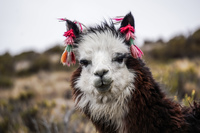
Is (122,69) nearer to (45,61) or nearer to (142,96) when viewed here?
(142,96)

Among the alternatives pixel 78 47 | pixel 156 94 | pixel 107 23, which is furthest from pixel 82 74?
pixel 156 94

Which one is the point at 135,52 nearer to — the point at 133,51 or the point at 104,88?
the point at 133,51

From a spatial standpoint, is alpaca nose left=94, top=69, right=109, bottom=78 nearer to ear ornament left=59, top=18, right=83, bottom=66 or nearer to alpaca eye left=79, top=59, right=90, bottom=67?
alpaca eye left=79, top=59, right=90, bottom=67

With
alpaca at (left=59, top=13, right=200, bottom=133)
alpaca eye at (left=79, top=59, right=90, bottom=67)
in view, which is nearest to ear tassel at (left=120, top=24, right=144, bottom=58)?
alpaca at (left=59, top=13, right=200, bottom=133)

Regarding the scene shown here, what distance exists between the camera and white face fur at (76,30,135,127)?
231 cm

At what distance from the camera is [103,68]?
2240mm

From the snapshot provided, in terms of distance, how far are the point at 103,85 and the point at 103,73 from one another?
0.17 metres

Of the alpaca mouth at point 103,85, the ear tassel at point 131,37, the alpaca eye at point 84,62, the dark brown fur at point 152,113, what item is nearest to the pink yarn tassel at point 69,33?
the alpaca eye at point 84,62

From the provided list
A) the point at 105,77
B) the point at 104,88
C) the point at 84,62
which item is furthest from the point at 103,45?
the point at 104,88

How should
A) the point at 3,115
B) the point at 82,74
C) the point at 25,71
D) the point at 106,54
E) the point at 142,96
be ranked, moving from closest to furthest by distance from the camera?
the point at 142,96
the point at 106,54
the point at 82,74
the point at 3,115
the point at 25,71

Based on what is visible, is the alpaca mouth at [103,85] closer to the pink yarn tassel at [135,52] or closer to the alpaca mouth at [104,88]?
the alpaca mouth at [104,88]

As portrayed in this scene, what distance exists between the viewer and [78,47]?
278 cm

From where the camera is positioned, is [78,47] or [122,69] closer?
[122,69]

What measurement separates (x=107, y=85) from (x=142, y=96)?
0.47 m
